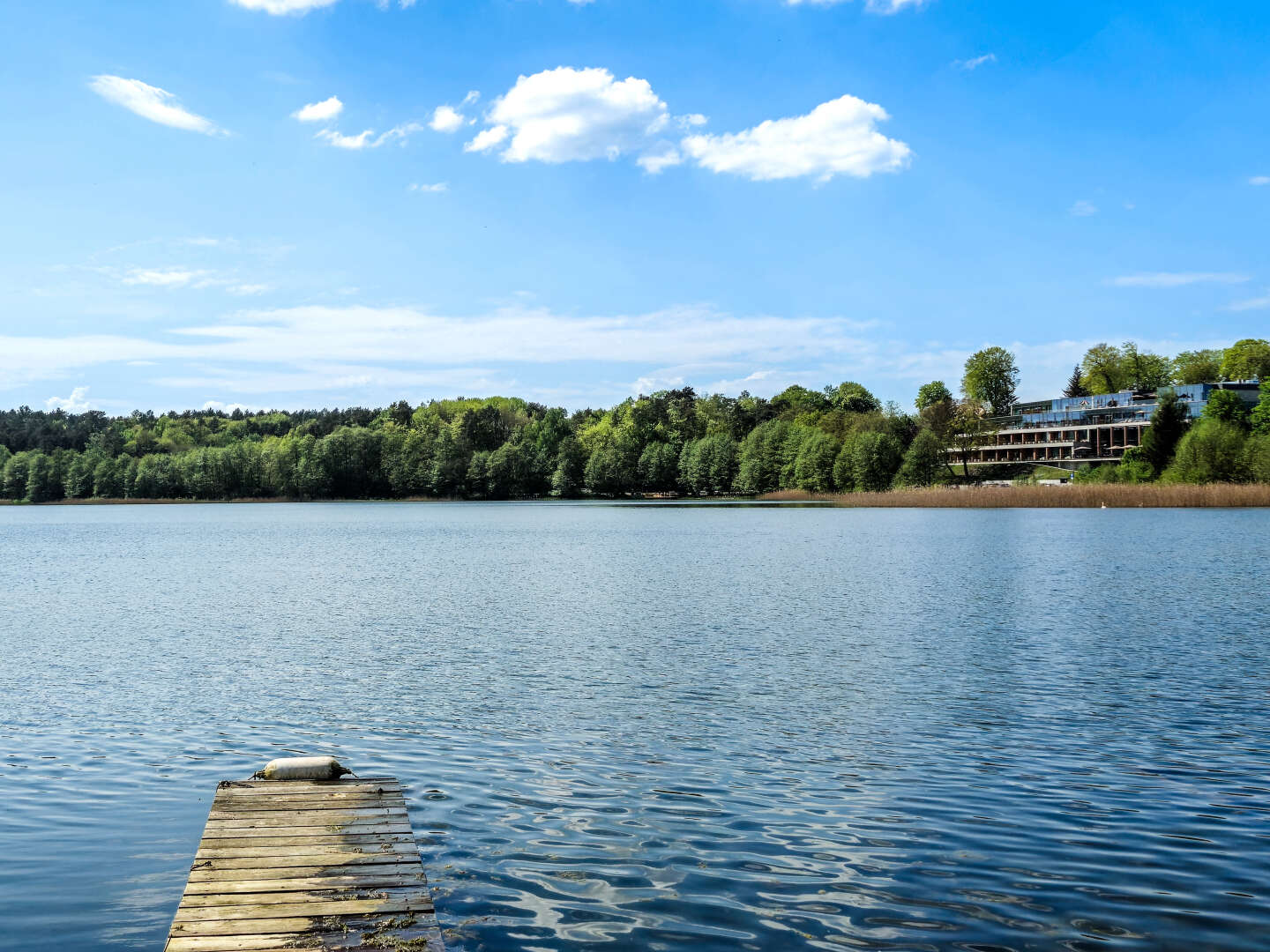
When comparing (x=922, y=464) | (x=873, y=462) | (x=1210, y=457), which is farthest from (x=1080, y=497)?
(x=873, y=462)

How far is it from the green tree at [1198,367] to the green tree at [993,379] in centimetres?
2797

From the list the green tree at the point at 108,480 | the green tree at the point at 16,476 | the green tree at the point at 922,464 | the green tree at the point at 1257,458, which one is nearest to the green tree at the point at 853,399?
the green tree at the point at 922,464

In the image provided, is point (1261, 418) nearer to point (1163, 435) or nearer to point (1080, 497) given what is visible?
point (1163, 435)

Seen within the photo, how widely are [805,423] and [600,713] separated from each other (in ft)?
511

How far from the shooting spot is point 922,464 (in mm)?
129500

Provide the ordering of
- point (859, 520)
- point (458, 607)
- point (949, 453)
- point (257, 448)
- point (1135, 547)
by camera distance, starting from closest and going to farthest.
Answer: point (458, 607) < point (1135, 547) < point (859, 520) < point (949, 453) < point (257, 448)

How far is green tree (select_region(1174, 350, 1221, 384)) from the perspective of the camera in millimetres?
178750

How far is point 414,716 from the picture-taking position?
599 inches

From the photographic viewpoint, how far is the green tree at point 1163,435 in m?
116

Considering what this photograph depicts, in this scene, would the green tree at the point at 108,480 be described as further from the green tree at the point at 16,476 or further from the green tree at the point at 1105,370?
the green tree at the point at 1105,370

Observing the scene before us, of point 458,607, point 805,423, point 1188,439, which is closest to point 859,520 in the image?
point 1188,439

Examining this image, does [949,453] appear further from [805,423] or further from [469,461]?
[469,461]

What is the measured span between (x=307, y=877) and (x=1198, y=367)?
202 metres

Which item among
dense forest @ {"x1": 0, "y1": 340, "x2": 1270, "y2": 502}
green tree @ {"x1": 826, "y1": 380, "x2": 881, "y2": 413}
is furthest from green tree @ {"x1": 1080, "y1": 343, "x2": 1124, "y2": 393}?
green tree @ {"x1": 826, "y1": 380, "x2": 881, "y2": 413}
